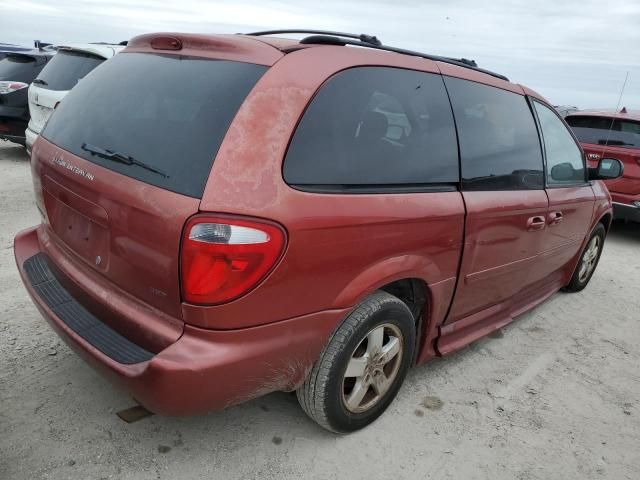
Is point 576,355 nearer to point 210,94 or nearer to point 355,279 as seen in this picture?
point 355,279

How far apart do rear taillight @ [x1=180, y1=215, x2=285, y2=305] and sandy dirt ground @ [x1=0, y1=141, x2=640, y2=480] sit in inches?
34.8

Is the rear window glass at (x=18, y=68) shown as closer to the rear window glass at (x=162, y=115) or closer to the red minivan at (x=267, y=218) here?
the red minivan at (x=267, y=218)

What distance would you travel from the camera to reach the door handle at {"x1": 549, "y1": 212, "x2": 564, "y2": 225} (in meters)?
3.32

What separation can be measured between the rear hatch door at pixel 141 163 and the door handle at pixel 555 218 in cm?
224

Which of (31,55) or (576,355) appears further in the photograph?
(31,55)

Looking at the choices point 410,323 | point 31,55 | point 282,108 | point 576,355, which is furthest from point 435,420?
point 31,55

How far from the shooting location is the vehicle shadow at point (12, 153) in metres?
8.02

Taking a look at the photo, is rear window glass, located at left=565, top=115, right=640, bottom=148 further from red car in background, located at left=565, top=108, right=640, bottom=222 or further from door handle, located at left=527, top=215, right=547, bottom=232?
door handle, located at left=527, top=215, right=547, bottom=232

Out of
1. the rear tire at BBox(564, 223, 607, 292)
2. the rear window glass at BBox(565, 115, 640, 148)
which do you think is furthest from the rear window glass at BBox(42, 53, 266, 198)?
the rear window glass at BBox(565, 115, 640, 148)

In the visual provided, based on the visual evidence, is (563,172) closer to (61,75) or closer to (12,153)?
(61,75)

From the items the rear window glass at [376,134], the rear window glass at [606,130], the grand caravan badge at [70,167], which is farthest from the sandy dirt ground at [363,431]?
the rear window glass at [606,130]

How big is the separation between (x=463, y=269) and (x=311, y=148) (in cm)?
118

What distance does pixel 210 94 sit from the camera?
1.95m

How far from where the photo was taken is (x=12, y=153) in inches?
Answer: 335
